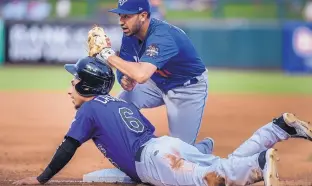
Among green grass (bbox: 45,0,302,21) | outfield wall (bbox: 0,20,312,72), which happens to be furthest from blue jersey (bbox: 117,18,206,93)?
green grass (bbox: 45,0,302,21)

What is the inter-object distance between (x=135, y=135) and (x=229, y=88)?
11058 millimetres

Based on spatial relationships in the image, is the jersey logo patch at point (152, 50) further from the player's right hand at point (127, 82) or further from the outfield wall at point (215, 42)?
the outfield wall at point (215, 42)

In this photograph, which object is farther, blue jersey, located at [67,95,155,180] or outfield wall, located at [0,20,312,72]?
outfield wall, located at [0,20,312,72]

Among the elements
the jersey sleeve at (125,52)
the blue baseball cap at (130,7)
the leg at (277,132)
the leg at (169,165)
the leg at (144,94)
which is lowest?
the leg at (144,94)

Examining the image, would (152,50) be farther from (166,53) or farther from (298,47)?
(298,47)

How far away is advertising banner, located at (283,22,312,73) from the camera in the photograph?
1983cm

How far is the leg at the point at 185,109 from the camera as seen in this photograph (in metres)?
6.97

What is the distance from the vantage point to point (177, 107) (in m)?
7.00

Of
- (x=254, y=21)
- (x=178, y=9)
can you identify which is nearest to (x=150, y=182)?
(x=254, y=21)

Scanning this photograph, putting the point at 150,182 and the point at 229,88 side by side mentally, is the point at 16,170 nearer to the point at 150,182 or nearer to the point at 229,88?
the point at 150,182

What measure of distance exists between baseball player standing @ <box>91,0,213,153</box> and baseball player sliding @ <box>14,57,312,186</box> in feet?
1.53

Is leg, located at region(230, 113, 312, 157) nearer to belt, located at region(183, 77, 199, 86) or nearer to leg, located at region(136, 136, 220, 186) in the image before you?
leg, located at region(136, 136, 220, 186)

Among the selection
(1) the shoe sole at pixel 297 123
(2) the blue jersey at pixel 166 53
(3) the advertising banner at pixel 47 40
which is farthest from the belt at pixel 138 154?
(3) the advertising banner at pixel 47 40

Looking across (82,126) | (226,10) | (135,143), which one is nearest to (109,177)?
(135,143)
